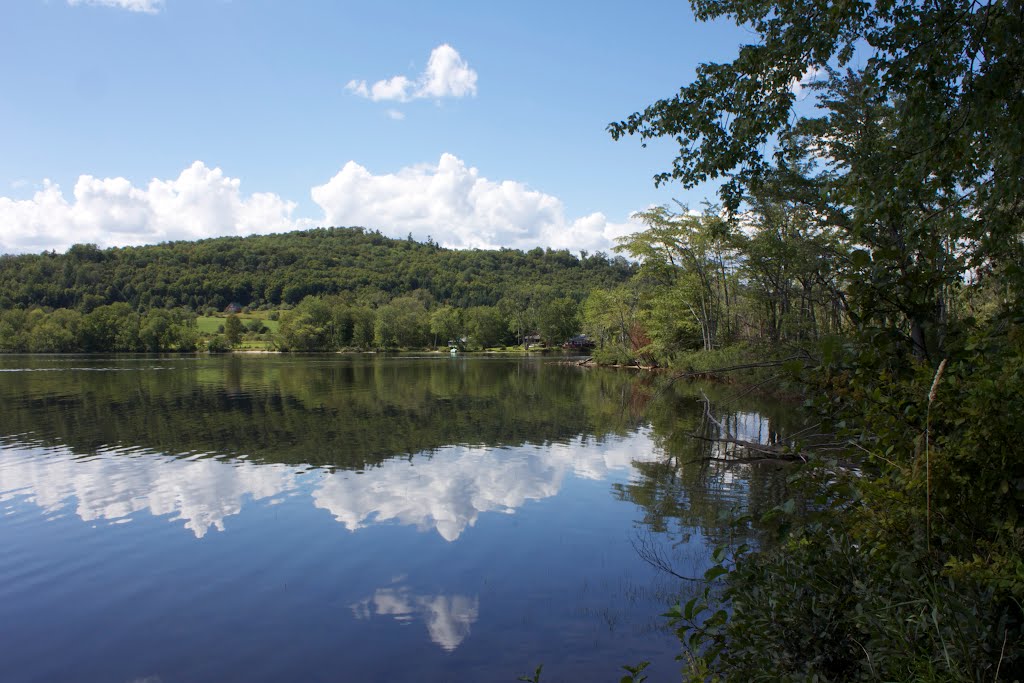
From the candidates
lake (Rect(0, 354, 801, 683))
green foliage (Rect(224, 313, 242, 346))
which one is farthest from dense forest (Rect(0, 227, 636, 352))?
lake (Rect(0, 354, 801, 683))

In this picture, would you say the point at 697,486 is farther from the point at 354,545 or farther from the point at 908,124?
the point at 908,124

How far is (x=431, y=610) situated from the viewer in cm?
866

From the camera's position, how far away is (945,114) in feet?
21.7

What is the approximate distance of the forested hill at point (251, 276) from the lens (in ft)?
473

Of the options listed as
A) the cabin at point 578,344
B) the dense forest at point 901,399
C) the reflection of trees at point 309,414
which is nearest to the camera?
the dense forest at point 901,399

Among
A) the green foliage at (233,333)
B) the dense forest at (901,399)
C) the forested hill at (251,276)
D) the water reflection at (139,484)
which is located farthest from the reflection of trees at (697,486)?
the green foliage at (233,333)

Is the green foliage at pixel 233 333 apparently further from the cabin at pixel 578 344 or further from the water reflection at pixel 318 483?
the water reflection at pixel 318 483

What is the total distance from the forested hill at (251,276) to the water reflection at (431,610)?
127603 millimetres

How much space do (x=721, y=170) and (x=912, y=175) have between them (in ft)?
7.12

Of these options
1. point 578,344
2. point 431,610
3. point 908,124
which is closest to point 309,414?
point 431,610

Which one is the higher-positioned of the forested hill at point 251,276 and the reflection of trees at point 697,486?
the forested hill at point 251,276

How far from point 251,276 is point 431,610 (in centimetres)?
17170

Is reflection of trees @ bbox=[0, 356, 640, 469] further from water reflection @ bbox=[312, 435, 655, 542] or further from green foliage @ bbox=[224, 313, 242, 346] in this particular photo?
green foliage @ bbox=[224, 313, 242, 346]

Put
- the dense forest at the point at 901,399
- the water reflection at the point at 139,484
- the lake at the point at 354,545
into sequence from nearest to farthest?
the dense forest at the point at 901,399 < the lake at the point at 354,545 < the water reflection at the point at 139,484
